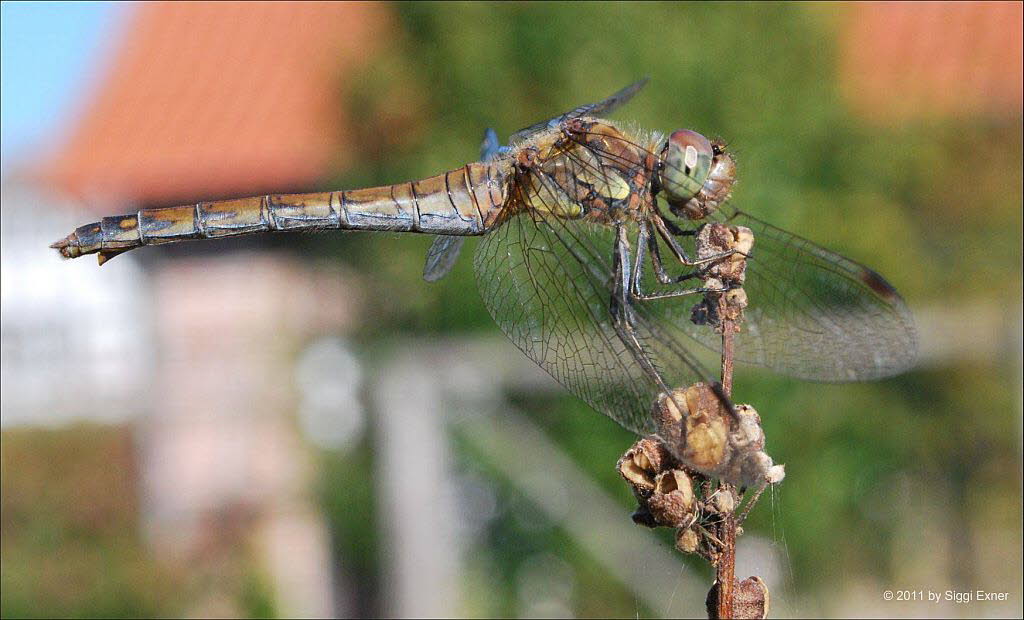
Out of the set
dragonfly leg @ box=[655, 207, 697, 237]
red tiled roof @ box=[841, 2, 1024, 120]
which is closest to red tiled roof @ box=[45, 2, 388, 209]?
red tiled roof @ box=[841, 2, 1024, 120]

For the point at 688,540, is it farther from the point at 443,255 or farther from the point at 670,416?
the point at 443,255

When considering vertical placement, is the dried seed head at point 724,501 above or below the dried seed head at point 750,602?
above

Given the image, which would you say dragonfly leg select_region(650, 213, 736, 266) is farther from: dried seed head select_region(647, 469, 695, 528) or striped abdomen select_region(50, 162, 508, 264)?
dried seed head select_region(647, 469, 695, 528)

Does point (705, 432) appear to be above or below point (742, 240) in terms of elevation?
below

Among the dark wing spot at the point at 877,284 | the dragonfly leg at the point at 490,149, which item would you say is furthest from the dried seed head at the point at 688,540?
the dragonfly leg at the point at 490,149

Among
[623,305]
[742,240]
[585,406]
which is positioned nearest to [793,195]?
[585,406]

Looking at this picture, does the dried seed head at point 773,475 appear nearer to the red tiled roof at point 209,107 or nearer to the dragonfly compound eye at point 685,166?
the dragonfly compound eye at point 685,166
